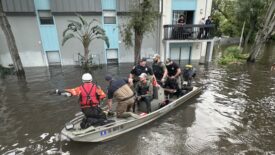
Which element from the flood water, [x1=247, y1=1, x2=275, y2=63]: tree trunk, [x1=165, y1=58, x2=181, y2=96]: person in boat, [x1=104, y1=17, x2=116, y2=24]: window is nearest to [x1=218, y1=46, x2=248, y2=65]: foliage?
[x1=247, y1=1, x2=275, y2=63]: tree trunk

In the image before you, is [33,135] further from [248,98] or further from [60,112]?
[248,98]

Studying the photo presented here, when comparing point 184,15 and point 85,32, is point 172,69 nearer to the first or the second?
point 85,32

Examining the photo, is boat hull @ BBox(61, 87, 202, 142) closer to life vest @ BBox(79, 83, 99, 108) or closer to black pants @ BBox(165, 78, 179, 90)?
life vest @ BBox(79, 83, 99, 108)

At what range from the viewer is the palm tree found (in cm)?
1371

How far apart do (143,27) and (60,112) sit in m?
7.11

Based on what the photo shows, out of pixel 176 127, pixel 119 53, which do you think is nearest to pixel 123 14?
pixel 119 53

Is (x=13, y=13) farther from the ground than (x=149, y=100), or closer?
farther from the ground

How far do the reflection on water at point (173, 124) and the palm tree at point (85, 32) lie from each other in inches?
137

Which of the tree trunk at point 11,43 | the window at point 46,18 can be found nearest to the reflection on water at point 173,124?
the tree trunk at point 11,43

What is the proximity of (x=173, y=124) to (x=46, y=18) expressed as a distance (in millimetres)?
12601

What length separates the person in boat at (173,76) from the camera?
8.18 meters

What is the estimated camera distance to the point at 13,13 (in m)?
14.2

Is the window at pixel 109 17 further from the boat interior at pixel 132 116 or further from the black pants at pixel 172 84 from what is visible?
the boat interior at pixel 132 116

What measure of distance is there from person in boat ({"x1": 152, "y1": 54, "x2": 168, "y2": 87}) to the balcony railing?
775 cm
